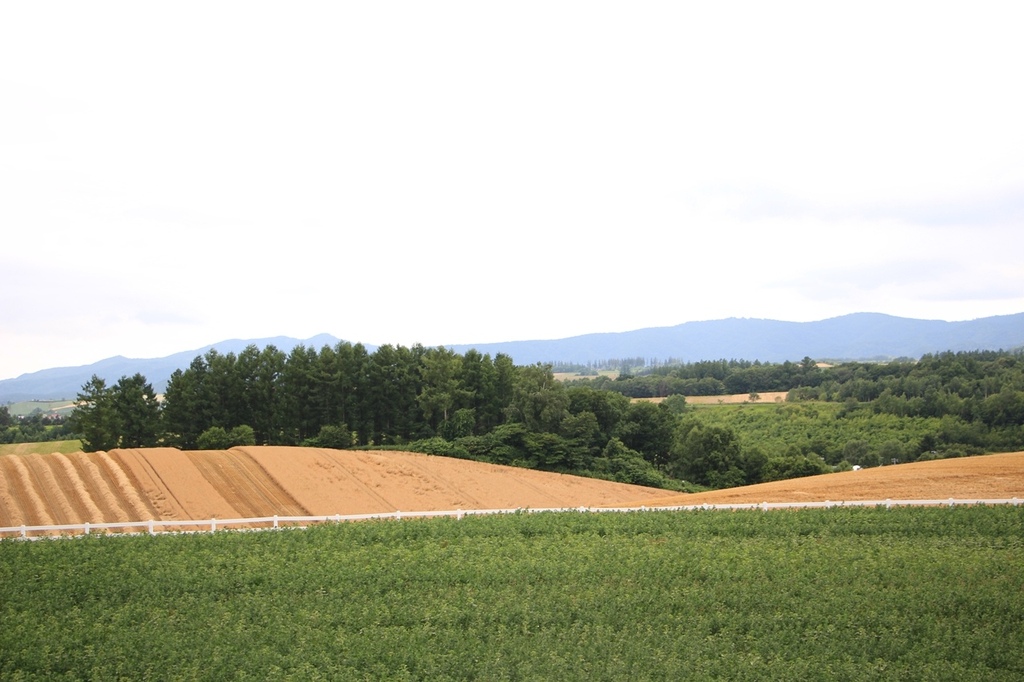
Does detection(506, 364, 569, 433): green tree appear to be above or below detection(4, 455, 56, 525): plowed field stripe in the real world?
above

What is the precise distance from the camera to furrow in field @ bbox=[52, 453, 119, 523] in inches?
1000

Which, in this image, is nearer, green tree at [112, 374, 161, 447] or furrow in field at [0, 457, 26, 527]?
furrow in field at [0, 457, 26, 527]

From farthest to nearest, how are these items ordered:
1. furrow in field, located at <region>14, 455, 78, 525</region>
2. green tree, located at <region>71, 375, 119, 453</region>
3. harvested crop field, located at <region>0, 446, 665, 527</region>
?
green tree, located at <region>71, 375, 119, 453</region> < harvested crop field, located at <region>0, 446, 665, 527</region> < furrow in field, located at <region>14, 455, 78, 525</region>

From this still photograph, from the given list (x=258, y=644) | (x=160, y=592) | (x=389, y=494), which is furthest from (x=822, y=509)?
(x=389, y=494)

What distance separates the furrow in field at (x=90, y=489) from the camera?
25.4 m

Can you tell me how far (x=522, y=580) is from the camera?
14109mm

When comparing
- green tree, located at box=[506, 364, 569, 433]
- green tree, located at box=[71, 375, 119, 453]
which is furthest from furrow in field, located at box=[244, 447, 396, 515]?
green tree, located at box=[71, 375, 119, 453]

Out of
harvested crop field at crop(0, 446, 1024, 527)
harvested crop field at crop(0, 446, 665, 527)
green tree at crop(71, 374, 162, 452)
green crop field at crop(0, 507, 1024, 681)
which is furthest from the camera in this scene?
green tree at crop(71, 374, 162, 452)

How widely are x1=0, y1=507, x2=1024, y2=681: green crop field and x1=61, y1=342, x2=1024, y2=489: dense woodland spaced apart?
29845 mm

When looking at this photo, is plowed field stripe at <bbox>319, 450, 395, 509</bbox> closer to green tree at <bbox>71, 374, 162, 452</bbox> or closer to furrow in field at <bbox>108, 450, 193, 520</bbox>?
furrow in field at <bbox>108, 450, 193, 520</bbox>

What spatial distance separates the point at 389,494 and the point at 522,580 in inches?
790

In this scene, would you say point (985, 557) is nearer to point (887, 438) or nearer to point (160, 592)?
point (160, 592)

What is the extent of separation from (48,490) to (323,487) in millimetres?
10666

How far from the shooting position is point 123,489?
1129 inches
